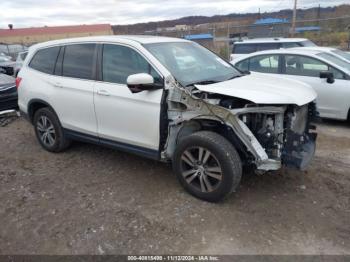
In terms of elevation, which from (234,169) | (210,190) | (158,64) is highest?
(158,64)

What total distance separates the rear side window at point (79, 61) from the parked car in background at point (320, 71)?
3.25 m

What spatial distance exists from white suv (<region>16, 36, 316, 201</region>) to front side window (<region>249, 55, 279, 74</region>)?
2.89 metres

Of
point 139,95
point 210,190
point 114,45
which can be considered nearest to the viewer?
point 210,190

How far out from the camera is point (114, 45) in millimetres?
4367

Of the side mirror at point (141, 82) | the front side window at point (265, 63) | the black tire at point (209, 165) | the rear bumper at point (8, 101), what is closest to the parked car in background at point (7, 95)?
the rear bumper at point (8, 101)

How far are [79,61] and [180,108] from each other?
1.84 metres

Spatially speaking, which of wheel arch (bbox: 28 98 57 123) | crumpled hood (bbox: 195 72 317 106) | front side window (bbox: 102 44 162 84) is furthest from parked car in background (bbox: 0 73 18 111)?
crumpled hood (bbox: 195 72 317 106)

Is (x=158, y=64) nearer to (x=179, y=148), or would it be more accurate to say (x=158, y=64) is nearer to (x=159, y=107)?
(x=159, y=107)

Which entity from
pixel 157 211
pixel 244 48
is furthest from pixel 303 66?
pixel 157 211

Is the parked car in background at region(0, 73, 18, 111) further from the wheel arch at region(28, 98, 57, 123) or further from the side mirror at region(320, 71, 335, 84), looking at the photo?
the side mirror at region(320, 71, 335, 84)

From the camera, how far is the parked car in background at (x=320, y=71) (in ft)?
20.9

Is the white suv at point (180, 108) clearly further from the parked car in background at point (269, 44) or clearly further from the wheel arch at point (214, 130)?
the parked car in background at point (269, 44)

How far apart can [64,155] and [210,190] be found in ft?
9.07

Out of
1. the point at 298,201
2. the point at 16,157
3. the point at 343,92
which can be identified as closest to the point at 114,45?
the point at 16,157
